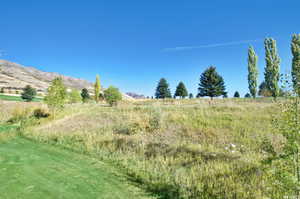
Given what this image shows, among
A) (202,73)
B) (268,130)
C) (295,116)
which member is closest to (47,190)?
(295,116)

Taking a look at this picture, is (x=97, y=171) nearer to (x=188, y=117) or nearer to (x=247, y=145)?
(x=247, y=145)

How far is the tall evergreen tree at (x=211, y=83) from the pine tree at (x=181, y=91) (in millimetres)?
11263

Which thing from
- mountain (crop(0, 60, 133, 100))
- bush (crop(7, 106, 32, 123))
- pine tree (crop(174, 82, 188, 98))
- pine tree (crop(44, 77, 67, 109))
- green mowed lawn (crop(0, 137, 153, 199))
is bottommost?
green mowed lawn (crop(0, 137, 153, 199))

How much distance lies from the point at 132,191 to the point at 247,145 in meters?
5.36

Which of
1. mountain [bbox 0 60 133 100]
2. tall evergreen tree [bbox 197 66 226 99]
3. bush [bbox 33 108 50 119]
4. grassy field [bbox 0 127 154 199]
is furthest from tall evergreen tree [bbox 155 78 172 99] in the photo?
grassy field [bbox 0 127 154 199]

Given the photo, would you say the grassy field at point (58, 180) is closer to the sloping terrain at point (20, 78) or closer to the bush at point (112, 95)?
the bush at point (112, 95)

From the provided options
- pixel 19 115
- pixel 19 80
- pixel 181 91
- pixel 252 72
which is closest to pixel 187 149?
pixel 19 115

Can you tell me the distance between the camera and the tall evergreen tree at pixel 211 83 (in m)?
31.9

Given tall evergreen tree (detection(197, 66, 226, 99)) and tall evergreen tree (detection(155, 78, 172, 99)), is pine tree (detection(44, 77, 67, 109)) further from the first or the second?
tall evergreen tree (detection(155, 78, 172, 99))

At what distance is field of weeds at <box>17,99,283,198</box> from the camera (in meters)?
4.76

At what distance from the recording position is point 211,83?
3184 centimetres

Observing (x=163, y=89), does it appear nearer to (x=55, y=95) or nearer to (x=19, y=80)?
(x=55, y=95)

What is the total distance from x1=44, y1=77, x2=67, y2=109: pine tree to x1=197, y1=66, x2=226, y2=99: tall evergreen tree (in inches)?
934

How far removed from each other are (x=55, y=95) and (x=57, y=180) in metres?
14.1
